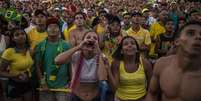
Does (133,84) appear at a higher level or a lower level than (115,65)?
lower

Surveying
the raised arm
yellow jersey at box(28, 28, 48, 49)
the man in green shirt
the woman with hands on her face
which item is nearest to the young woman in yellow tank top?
the woman with hands on her face

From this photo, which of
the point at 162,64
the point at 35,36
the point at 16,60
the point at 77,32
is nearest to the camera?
the point at 162,64

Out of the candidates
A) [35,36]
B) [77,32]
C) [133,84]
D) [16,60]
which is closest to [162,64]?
[133,84]

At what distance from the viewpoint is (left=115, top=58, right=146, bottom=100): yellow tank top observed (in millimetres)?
7241

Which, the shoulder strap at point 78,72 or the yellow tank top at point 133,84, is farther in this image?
the yellow tank top at point 133,84

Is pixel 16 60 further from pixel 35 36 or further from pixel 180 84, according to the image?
pixel 180 84

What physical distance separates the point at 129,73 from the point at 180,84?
86.3 inches

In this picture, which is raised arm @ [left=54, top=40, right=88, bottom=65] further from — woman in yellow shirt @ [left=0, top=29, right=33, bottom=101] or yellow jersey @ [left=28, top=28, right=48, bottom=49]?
yellow jersey @ [left=28, top=28, right=48, bottom=49]

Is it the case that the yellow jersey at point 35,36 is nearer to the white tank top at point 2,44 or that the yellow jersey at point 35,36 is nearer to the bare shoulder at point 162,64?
the white tank top at point 2,44

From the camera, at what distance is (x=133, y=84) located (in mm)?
7242

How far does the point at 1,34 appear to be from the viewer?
9250 mm

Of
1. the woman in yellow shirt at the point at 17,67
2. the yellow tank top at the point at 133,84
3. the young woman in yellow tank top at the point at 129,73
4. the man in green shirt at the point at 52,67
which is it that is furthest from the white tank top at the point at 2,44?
the yellow tank top at the point at 133,84

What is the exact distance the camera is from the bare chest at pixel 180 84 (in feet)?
16.5

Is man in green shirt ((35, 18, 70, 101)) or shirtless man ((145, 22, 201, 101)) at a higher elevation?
shirtless man ((145, 22, 201, 101))
